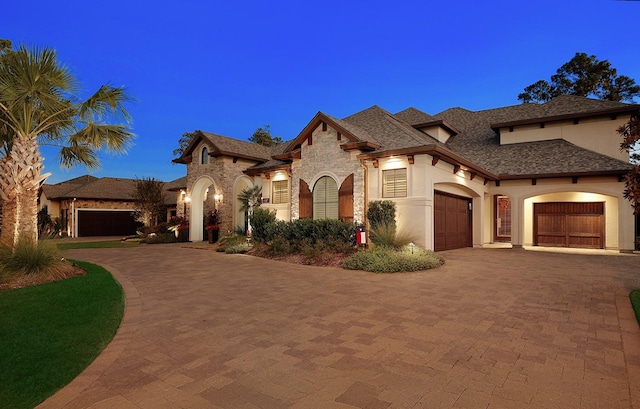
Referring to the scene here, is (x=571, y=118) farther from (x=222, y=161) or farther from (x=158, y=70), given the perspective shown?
(x=158, y=70)

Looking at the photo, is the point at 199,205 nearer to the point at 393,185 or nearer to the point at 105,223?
the point at 393,185

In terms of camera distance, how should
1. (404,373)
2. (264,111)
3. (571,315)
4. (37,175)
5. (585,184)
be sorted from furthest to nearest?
(264,111)
(585,184)
(37,175)
(571,315)
(404,373)

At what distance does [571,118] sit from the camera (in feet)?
56.2

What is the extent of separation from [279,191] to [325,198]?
3557 millimetres

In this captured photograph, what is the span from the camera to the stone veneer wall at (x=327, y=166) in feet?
45.2

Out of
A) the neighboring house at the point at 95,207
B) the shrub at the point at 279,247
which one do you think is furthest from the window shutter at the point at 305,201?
the neighboring house at the point at 95,207

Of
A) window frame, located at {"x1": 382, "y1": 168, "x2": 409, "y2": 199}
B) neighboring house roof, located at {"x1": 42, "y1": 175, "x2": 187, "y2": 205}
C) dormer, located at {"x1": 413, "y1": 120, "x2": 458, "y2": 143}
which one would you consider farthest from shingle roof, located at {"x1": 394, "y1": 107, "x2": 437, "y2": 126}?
neighboring house roof, located at {"x1": 42, "y1": 175, "x2": 187, "y2": 205}

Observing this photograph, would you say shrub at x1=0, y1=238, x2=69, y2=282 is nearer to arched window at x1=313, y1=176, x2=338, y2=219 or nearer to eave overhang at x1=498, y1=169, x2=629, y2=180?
arched window at x1=313, y1=176, x2=338, y2=219

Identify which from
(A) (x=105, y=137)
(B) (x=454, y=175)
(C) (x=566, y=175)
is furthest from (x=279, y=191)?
(C) (x=566, y=175)

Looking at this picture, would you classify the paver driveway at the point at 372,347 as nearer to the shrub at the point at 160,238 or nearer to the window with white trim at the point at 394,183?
the window with white trim at the point at 394,183

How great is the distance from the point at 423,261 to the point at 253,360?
7.31 meters

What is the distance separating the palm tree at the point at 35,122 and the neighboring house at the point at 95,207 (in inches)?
765

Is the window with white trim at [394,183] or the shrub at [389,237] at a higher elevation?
the window with white trim at [394,183]

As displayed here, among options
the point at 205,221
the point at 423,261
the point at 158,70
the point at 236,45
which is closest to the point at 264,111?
the point at 158,70
